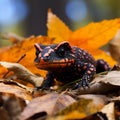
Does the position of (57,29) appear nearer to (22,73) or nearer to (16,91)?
(22,73)

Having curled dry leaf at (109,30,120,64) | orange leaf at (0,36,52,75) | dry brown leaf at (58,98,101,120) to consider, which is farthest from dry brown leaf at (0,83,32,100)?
curled dry leaf at (109,30,120,64)

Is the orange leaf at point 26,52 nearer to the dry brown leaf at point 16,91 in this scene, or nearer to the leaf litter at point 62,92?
A: the leaf litter at point 62,92

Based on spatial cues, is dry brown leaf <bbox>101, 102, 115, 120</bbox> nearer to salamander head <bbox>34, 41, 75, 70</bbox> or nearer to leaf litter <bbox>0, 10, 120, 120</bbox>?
leaf litter <bbox>0, 10, 120, 120</bbox>

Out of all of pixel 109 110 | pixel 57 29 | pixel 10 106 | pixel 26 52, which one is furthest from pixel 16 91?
pixel 57 29

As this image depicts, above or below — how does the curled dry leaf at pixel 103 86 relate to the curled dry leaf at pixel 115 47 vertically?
below

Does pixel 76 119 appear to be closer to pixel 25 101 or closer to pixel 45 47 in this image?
pixel 25 101

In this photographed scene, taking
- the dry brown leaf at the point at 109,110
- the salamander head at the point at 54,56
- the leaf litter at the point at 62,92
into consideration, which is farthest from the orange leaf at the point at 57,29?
the dry brown leaf at the point at 109,110
